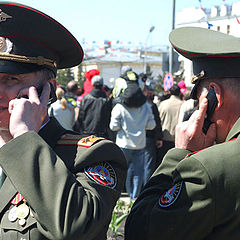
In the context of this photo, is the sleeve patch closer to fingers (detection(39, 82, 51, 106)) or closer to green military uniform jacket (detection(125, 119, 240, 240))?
green military uniform jacket (detection(125, 119, 240, 240))

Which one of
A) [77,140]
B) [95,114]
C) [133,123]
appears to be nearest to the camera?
[77,140]

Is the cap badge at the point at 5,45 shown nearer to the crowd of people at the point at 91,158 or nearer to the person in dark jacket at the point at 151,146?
the crowd of people at the point at 91,158

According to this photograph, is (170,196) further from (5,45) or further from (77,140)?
(5,45)

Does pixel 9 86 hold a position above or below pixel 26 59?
below

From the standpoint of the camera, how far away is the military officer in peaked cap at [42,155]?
1.72 metres

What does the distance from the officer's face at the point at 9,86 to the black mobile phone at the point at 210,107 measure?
33.6 inches

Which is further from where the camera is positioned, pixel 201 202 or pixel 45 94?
pixel 45 94

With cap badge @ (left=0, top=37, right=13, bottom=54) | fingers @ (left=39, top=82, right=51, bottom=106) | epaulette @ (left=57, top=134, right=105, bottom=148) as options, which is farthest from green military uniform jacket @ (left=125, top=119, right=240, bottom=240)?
A: cap badge @ (left=0, top=37, right=13, bottom=54)

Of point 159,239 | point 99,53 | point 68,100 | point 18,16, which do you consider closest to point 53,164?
point 159,239

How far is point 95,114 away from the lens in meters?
7.55

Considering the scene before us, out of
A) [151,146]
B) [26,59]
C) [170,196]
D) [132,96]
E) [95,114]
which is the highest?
[26,59]

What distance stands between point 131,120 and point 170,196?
4.77m

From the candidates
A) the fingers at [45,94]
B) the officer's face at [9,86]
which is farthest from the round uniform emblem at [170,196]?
the officer's face at [9,86]

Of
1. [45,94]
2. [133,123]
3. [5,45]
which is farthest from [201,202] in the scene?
[133,123]
